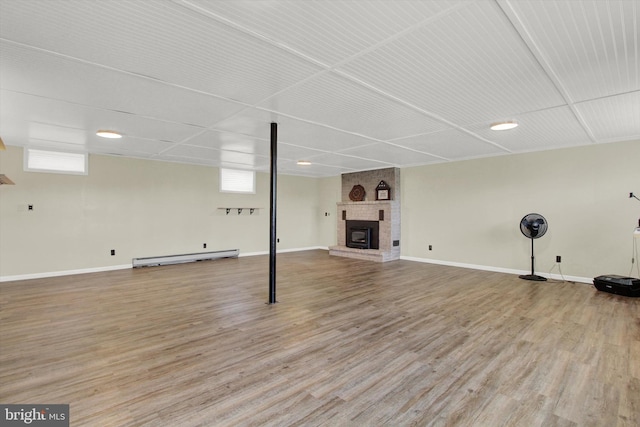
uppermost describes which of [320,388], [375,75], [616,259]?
[375,75]

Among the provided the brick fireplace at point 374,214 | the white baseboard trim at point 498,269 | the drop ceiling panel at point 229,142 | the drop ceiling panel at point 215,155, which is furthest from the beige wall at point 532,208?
the drop ceiling panel at point 229,142

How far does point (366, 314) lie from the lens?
346cm

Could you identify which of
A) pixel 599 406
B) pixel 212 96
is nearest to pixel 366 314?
pixel 599 406

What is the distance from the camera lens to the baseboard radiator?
258 inches

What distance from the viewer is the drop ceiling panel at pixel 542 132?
11.8 ft

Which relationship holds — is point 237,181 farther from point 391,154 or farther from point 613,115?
point 613,115

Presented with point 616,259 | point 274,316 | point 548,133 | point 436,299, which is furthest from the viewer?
point 616,259

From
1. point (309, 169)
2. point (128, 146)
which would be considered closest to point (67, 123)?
point (128, 146)

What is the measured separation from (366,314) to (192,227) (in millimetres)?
5556

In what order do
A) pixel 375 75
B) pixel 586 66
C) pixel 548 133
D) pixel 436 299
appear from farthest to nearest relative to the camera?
pixel 548 133, pixel 436 299, pixel 375 75, pixel 586 66

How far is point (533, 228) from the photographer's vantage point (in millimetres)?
5223

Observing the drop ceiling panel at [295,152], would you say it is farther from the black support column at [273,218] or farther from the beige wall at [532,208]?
the beige wall at [532,208]

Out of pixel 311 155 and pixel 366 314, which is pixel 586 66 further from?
pixel 311 155

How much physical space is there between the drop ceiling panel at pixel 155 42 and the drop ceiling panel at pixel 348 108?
0.29 m
